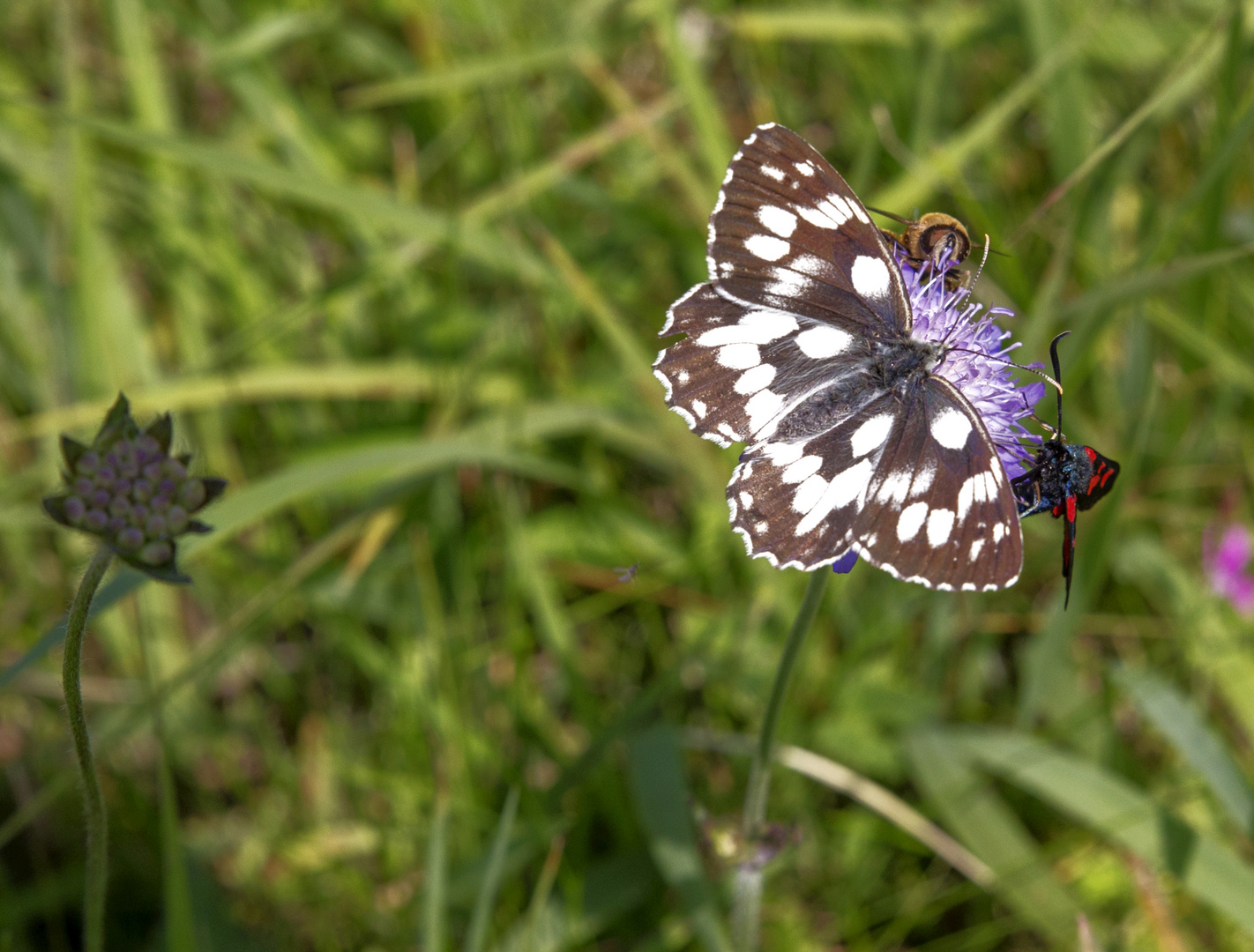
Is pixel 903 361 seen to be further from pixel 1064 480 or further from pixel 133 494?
pixel 133 494

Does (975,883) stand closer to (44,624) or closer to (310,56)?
(44,624)

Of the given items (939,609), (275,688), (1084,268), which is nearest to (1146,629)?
(939,609)

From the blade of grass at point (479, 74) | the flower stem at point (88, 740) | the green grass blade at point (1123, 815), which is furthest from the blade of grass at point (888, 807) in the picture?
the blade of grass at point (479, 74)

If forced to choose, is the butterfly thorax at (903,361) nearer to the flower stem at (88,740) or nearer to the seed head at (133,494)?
the seed head at (133,494)

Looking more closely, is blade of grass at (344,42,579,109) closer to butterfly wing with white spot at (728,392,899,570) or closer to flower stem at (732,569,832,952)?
butterfly wing with white spot at (728,392,899,570)

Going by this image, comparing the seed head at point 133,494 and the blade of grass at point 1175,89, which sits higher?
the blade of grass at point 1175,89

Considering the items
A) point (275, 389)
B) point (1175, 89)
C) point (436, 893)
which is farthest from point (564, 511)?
point (1175, 89)

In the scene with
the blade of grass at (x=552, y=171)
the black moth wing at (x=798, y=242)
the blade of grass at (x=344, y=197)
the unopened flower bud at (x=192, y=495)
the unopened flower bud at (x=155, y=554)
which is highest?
the blade of grass at (x=552, y=171)
